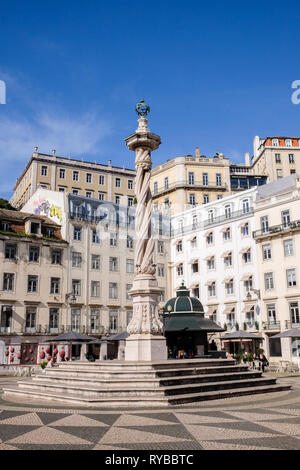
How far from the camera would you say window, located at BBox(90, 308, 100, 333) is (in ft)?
151

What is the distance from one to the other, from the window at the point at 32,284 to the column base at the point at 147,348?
86.8 ft

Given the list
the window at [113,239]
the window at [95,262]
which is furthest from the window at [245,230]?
the window at [95,262]

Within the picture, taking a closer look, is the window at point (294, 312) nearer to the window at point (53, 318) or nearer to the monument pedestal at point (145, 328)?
the window at point (53, 318)

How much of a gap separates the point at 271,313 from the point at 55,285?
21.3 meters

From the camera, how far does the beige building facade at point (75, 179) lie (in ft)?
224

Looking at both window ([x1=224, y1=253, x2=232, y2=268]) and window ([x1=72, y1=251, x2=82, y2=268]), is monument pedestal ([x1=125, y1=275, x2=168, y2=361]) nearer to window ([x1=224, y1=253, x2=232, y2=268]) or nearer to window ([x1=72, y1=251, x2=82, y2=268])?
window ([x1=72, y1=251, x2=82, y2=268])

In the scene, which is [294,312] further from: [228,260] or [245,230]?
[245,230]

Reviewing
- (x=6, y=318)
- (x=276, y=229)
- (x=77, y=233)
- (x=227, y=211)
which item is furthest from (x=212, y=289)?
(x=6, y=318)

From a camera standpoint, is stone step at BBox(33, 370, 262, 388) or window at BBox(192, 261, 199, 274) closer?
stone step at BBox(33, 370, 262, 388)

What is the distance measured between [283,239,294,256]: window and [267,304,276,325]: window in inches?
203

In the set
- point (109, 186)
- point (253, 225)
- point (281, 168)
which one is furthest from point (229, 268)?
point (109, 186)

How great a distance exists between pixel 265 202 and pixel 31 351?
2684 cm

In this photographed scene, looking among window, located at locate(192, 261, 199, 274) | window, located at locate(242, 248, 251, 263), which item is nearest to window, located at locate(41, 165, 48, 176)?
window, located at locate(192, 261, 199, 274)

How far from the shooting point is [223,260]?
4747 centimetres
